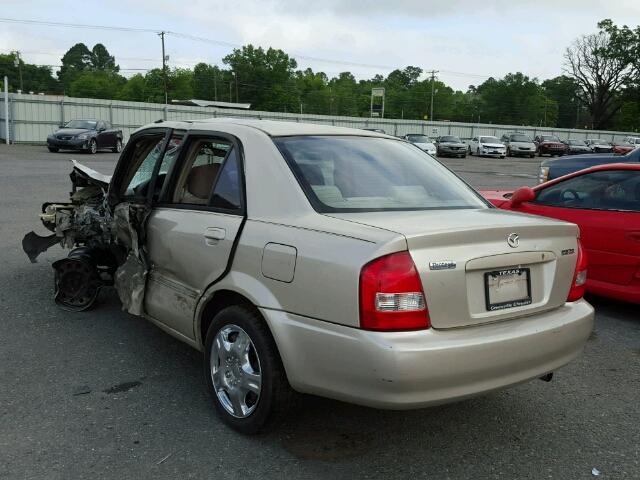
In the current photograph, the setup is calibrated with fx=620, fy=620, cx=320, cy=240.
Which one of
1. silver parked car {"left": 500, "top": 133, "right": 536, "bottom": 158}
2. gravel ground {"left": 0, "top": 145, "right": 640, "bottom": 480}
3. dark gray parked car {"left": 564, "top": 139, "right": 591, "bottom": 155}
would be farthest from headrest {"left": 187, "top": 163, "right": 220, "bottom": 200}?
dark gray parked car {"left": 564, "top": 139, "right": 591, "bottom": 155}

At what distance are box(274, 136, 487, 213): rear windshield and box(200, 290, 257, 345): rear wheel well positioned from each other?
0.64m

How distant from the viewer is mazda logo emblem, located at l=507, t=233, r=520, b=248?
2.96 metres

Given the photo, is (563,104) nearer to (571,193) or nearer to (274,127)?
(571,193)

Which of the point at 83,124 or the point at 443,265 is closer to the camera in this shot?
the point at 443,265

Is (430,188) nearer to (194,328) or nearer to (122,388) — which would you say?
A: (194,328)

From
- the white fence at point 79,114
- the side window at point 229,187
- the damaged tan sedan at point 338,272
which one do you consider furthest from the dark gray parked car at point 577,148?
the side window at point 229,187

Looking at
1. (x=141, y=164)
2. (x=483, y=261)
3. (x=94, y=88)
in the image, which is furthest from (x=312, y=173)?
(x=94, y=88)

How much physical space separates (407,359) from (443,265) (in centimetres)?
44

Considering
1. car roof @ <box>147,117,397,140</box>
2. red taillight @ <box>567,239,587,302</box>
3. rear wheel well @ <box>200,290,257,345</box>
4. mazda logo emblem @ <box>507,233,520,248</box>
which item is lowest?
rear wheel well @ <box>200,290,257,345</box>

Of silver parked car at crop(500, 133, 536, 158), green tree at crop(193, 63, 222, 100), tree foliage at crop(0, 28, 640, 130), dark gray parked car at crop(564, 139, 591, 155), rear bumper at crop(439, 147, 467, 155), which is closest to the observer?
rear bumper at crop(439, 147, 467, 155)

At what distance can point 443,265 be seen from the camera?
271 cm

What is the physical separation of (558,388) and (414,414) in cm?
107

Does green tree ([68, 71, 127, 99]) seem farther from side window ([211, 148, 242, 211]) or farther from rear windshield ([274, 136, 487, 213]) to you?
rear windshield ([274, 136, 487, 213])

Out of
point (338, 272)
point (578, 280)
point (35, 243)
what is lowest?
point (35, 243)
